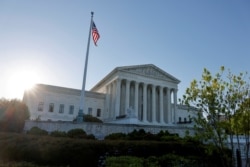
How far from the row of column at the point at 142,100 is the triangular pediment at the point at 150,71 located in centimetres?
235

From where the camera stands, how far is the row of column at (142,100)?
47906 millimetres

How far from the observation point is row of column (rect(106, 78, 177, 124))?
47906mm

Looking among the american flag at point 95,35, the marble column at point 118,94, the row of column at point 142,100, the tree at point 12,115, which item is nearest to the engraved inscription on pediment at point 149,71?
the row of column at point 142,100

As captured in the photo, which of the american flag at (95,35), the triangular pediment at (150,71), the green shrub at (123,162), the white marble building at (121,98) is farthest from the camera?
the triangular pediment at (150,71)

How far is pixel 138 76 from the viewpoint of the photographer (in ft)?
163

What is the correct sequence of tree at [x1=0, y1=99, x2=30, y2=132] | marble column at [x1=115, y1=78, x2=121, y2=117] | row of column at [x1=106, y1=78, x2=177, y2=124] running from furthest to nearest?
1. row of column at [x1=106, y1=78, x2=177, y2=124]
2. marble column at [x1=115, y1=78, x2=121, y2=117]
3. tree at [x1=0, y1=99, x2=30, y2=132]

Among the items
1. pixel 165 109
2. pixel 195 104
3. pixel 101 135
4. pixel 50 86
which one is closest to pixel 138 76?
pixel 165 109

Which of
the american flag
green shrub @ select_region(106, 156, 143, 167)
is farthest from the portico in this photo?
green shrub @ select_region(106, 156, 143, 167)

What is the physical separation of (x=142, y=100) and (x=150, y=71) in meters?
7.26

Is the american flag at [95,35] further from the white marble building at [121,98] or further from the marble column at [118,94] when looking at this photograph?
the marble column at [118,94]

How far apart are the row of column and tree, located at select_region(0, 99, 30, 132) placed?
78.1 ft

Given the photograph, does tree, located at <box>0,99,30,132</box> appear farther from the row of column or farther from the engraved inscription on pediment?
the engraved inscription on pediment

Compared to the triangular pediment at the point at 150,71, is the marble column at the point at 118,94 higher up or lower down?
lower down

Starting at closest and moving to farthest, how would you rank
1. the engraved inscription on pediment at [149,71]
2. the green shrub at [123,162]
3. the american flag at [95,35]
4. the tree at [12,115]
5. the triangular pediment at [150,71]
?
the green shrub at [123,162]
the tree at [12,115]
the american flag at [95,35]
the triangular pediment at [150,71]
the engraved inscription on pediment at [149,71]
